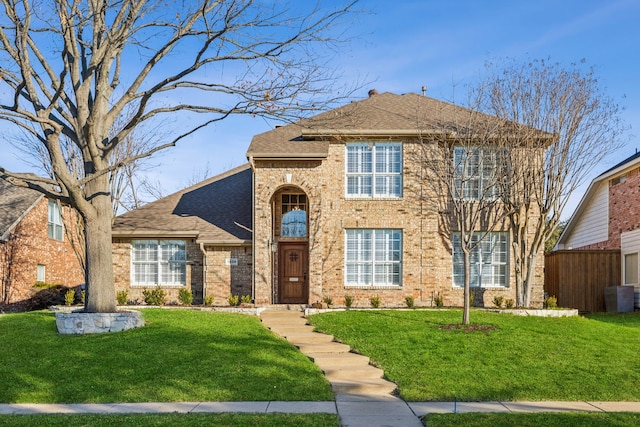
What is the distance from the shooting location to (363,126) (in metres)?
20.0

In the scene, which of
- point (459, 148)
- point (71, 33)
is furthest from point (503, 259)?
point (71, 33)

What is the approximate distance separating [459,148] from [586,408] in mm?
11667

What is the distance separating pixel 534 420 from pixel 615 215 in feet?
58.0

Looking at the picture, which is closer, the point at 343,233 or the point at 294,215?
the point at 343,233

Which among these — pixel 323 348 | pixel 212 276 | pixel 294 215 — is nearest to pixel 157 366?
pixel 323 348

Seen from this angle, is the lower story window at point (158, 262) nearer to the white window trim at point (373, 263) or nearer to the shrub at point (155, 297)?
the shrub at point (155, 297)

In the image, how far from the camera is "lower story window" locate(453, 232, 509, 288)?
66.2 ft

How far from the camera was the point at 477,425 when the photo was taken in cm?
812

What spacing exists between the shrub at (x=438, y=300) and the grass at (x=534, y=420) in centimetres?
1043

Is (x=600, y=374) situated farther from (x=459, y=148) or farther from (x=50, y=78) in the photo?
(x=50, y=78)

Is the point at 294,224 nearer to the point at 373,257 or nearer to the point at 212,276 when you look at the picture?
the point at 373,257

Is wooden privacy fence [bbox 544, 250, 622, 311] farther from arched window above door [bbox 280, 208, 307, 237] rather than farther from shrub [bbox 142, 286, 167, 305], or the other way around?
shrub [bbox 142, 286, 167, 305]

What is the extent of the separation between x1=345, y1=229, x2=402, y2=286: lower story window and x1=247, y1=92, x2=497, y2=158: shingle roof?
3.07 m

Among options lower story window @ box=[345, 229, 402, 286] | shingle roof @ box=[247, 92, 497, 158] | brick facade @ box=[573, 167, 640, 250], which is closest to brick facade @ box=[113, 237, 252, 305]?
lower story window @ box=[345, 229, 402, 286]
